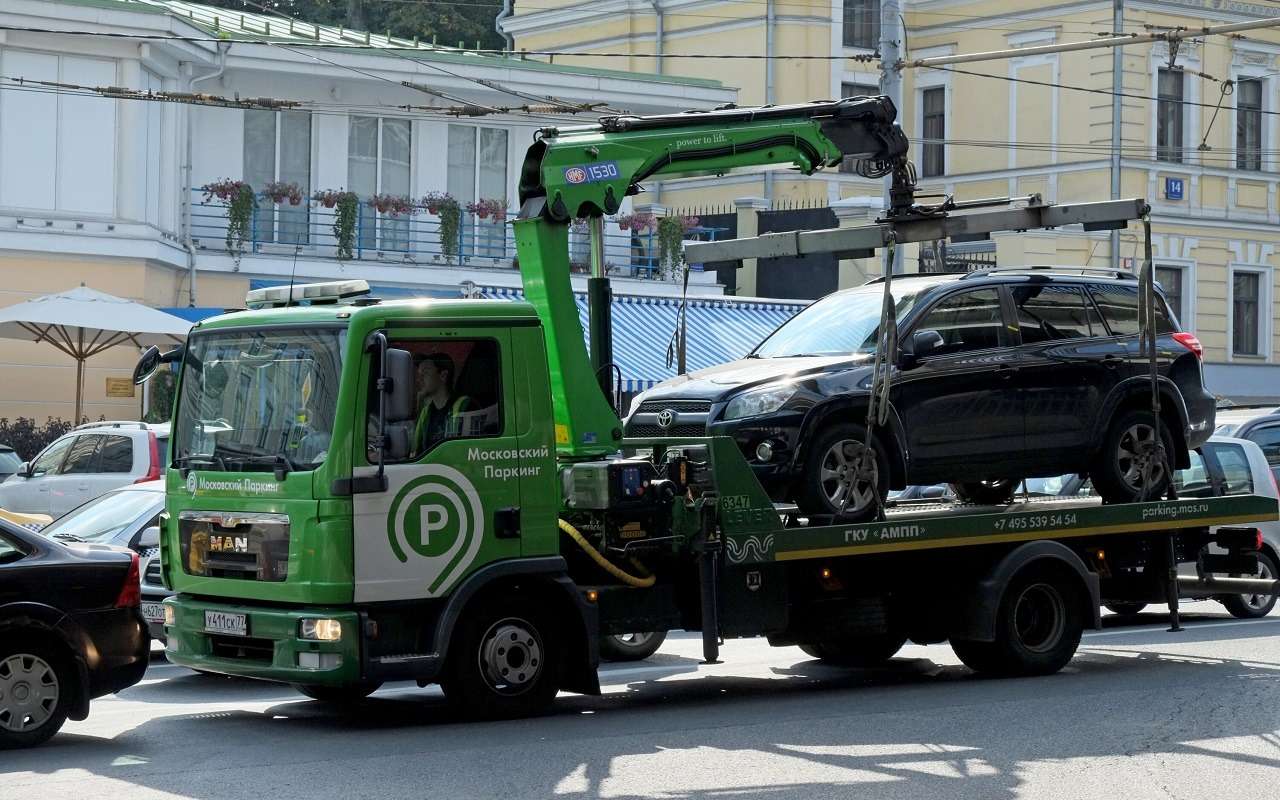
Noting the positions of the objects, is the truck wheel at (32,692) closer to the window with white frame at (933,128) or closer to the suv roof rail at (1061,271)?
the suv roof rail at (1061,271)

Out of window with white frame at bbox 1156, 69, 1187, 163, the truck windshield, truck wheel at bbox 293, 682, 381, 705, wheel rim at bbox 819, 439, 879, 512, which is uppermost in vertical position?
window with white frame at bbox 1156, 69, 1187, 163

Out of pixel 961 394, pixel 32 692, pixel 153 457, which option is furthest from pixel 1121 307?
pixel 153 457

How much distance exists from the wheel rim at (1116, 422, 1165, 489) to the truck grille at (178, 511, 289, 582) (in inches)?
270

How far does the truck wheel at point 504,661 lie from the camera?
11.0 m

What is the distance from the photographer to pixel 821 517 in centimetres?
1266

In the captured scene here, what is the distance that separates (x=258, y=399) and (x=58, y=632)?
1772mm

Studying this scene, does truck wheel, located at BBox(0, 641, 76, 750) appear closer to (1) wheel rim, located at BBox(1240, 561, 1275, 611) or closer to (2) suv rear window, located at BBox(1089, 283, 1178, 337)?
(2) suv rear window, located at BBox(1089, 283, 1178, 337)

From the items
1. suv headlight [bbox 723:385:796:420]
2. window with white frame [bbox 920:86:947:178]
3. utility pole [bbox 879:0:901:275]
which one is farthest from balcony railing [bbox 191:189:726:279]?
suv headlight [bbox 723:385:796:420]

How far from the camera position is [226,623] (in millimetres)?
10836

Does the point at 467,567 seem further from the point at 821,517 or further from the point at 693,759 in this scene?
the point at 821,517

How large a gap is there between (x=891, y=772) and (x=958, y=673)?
4.45 m

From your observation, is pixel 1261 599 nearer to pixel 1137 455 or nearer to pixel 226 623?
pixel 1137 455

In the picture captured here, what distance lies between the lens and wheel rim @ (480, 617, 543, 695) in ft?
36.3

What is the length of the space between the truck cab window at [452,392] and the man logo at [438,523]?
21 centimetres
